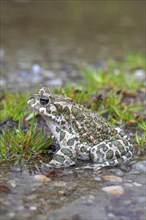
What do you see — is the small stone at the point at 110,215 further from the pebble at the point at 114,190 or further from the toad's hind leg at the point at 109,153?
the toad's hind leg at the point at 109,153

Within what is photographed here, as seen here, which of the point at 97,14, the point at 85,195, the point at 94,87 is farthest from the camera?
the point at 97,14

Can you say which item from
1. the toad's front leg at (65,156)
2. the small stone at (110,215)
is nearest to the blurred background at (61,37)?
the toad's front leg at (65,156)

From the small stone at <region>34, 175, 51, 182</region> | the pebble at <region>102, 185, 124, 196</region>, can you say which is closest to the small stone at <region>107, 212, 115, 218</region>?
the pebble at <region>102, 185, 124, 196</region>

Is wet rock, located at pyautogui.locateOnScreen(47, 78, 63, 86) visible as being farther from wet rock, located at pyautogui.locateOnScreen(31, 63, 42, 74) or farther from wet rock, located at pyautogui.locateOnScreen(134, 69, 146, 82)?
wet rock, located at pyautogui.locateOnScreen(134, 69, 146, 82)

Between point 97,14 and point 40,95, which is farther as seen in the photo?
point 97,14

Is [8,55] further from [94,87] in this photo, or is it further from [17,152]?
[17,152]

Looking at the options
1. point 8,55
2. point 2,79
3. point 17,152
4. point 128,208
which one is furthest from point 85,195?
point 8,55
